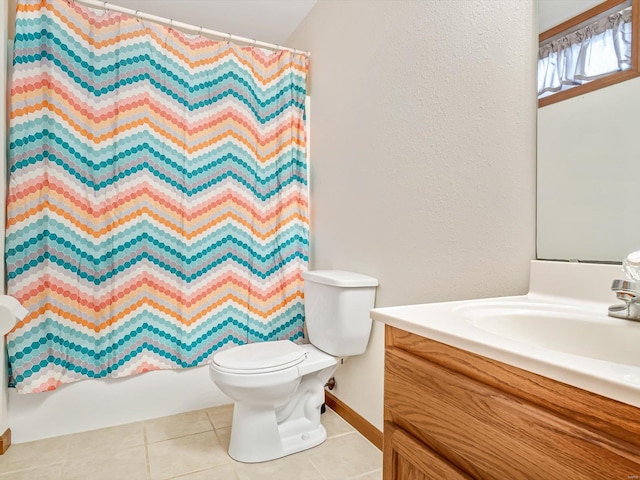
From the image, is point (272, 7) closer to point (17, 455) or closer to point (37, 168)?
point (37, 168)

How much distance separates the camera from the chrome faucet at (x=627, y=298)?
747mm

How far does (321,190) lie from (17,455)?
6.39 ft

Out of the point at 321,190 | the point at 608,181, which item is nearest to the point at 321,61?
the point at 321,190

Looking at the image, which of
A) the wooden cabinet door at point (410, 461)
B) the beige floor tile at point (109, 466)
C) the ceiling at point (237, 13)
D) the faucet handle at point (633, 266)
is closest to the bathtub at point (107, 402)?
the beige floor tile at point (109, 466)

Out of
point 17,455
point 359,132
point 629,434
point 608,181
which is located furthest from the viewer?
point 359,132

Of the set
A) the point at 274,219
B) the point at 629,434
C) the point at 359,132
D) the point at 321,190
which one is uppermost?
the point at 359,132

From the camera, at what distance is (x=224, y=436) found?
6.10 ft

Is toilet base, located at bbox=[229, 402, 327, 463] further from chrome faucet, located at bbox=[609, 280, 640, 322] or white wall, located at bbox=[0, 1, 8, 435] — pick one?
chrome faucet, located at bbox=[609, 280, 640, 322]

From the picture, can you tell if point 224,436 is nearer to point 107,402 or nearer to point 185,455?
point 185,455

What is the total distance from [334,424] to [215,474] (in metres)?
0.66

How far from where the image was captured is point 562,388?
52cm

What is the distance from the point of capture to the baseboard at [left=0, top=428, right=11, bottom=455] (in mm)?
1684

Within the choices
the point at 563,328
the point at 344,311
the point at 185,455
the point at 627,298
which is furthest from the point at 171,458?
the point at 627,298

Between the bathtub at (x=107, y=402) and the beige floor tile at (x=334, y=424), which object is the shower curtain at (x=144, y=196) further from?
the beige floor tile at (x=334, y=424)
